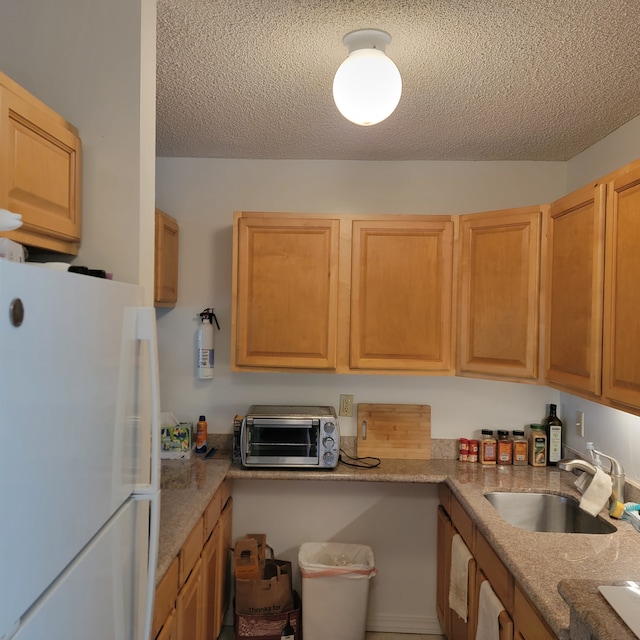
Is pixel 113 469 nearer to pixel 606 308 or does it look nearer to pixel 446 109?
pixel 606 308

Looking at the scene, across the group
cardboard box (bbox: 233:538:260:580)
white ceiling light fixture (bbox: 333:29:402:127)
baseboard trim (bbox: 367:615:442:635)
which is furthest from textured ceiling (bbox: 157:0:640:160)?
baseboard trim (bbox: 367:615:442:635)

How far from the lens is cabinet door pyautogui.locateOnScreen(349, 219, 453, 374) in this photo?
2.67 metres

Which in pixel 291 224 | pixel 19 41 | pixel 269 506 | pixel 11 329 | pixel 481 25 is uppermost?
pixel 481 25

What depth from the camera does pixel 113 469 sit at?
3.57ft

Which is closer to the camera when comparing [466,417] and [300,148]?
[300,148]

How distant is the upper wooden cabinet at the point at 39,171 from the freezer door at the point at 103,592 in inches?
26.4

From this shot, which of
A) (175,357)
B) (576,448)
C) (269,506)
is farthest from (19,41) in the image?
(576,448)

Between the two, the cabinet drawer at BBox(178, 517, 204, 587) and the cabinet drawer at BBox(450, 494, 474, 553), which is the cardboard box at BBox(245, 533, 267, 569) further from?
the cabinet drawer at BBox(450, 494, 474, 553)

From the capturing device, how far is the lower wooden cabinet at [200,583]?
173 centimetres

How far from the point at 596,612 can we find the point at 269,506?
2.13 metres

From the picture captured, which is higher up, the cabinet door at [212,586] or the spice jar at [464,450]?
the spice jar at [464,450]

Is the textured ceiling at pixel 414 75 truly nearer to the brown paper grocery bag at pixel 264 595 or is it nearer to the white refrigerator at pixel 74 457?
the white refrigerator at pixel 74 457

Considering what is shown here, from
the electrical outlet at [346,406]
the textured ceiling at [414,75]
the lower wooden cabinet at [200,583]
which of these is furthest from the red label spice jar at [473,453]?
the textured ceiling at [414,75]

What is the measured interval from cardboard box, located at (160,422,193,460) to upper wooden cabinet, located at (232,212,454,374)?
0.55m
